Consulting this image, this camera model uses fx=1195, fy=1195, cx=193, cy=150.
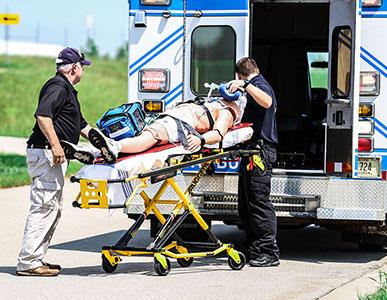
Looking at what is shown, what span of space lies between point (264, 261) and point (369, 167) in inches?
55.8

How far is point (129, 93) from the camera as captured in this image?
1208 cm

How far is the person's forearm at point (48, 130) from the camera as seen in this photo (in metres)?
10.0

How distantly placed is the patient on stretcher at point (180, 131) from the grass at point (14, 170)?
30.3ft

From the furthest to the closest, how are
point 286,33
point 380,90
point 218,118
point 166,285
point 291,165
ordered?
1. point 286,33
2. point 291,165
3. point 380,90
4. point 218,118
5. point 166,285

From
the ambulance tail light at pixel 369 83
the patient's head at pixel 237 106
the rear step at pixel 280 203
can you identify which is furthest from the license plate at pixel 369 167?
the patient's head at pixel 237 106

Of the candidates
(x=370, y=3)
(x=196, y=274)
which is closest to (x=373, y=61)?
(x=370, y=3)

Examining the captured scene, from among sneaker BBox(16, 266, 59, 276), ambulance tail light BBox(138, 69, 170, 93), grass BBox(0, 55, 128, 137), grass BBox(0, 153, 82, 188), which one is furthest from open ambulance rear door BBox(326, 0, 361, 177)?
grass BBox(0, 55, 128, 137)

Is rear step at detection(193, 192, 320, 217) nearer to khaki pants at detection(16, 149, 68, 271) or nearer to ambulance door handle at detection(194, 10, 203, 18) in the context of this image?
ambulance door handle at detection(194, 10, 203, 18)

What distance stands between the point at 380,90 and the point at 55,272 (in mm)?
3637

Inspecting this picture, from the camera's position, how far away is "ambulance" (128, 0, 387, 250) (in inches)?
452

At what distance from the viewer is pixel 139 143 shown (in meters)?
10.2

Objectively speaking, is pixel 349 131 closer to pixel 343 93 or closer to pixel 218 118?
pixel 343 93

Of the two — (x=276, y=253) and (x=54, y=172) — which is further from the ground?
(x=54, y=172)

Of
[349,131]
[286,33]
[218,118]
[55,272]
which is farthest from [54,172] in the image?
[286,33]
